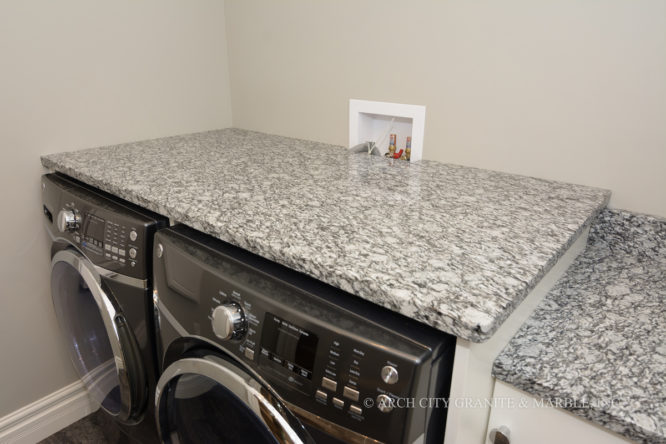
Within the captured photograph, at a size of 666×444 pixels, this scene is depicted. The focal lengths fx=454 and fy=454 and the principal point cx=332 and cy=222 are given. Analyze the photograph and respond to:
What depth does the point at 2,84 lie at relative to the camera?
1.29 meters

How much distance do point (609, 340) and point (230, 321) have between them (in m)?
0.63

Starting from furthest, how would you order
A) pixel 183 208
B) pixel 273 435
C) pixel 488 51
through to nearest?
pixel 488 51
pixel 183 208
pixel 273 435

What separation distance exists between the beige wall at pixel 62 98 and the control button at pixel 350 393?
128cm

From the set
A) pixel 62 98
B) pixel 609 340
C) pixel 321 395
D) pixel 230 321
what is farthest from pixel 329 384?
pixel 62 98

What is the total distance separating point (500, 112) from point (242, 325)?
0.86 m

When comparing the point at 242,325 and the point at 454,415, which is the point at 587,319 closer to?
the point at 454,415

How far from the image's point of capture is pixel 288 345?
28.0 inches

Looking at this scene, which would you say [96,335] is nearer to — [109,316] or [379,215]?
[109,316]

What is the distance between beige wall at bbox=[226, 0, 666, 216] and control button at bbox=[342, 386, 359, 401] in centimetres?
82

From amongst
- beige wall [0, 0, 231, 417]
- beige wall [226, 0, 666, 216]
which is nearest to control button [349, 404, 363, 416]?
beige wall [226, 0, 666, 216]

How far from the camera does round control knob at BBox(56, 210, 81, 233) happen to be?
119 centimetres

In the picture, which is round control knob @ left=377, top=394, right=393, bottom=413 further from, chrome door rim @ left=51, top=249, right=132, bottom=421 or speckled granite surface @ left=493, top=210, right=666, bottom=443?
chrome door rim @ left=51, top=249, right=132, bottom=421

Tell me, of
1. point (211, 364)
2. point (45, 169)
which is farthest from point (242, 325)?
point (45, 169)

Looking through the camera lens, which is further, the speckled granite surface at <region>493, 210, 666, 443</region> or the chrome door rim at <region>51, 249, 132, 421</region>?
the chrome door rim at <region>51, 249, 132, 421</region>
